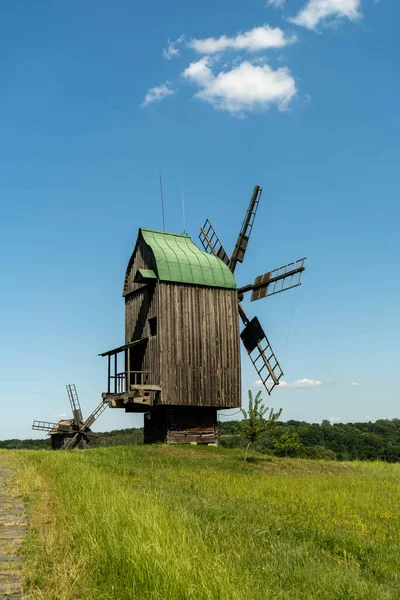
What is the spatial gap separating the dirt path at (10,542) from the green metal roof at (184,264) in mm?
16773

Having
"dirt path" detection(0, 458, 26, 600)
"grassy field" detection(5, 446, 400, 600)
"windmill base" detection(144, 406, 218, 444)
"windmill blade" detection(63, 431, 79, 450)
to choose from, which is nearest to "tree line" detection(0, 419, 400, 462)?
"windmill blade" detection(63, 431, 79, 450)

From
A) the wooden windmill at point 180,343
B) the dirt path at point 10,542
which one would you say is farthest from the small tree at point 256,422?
the dirt path at point 10,542

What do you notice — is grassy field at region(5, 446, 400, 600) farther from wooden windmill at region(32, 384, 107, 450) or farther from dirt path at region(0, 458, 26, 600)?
wooden windmill at region(32, 384, 107, 450)

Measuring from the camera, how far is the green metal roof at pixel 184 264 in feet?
90.7

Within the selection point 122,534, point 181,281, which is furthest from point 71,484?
point 181,281

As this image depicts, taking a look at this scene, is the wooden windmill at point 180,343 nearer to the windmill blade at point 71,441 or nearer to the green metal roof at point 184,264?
the green metal roof at point 184,264

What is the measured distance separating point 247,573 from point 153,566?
1.06 metres

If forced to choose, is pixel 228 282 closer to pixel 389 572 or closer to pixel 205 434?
pixel 205 434

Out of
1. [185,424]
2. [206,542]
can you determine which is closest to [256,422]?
[185,424]

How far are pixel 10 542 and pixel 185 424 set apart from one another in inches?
838

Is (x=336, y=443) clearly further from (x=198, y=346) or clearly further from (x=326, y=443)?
(x=198, y=346)

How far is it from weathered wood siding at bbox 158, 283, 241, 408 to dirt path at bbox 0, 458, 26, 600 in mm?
15161

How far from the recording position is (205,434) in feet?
93.9

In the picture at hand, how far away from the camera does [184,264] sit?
28266 millimetres
